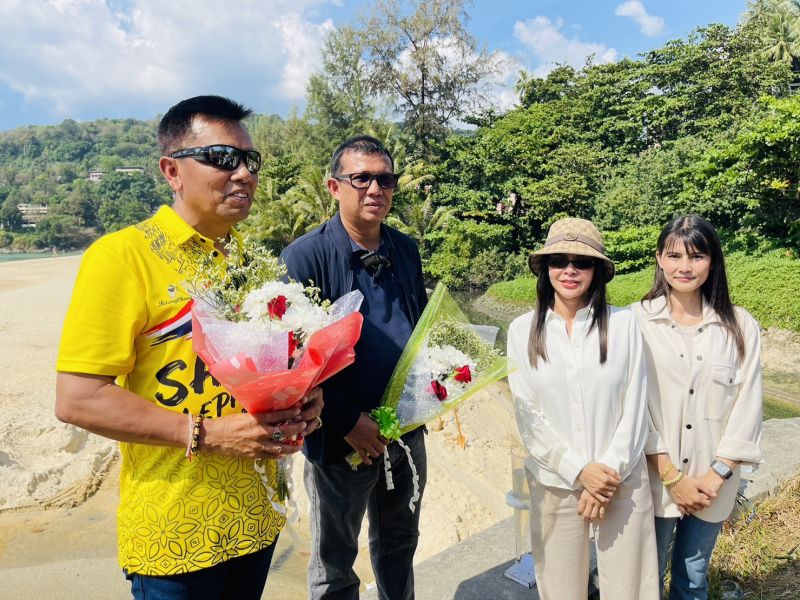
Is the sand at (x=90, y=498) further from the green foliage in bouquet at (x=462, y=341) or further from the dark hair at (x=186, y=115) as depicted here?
the dark hair at (x=186, y=115)

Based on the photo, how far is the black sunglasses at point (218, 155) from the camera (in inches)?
62.1

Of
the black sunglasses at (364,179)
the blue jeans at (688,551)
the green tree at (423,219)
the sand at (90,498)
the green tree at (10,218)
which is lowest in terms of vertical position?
the sand at (90,498)

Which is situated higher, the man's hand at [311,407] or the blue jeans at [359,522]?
the man's hand at [311,407]

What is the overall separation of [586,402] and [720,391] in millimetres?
562

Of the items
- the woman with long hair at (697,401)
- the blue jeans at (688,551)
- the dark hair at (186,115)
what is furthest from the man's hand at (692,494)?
the dark hair at (186,115)

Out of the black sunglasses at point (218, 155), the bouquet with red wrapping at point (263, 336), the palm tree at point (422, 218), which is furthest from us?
the palm tree at point (422, 218)

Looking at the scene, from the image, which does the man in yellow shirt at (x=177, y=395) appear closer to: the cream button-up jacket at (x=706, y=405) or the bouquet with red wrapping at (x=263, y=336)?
the bouquet with red wrapping at (x=263, y=336)

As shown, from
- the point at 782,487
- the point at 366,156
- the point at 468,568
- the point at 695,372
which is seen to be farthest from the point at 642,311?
the point at 782,487

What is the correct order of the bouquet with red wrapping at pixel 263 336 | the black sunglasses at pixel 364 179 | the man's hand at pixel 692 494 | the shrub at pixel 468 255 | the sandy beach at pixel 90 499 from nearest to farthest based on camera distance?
1. the bouquet with red wrapping at pixel 263 336
2. the man's hand at pixel 692 494
3. the black sunglasses at pixel 364 179
4. the sandy beach at pixel 90 499
5. the shrub at pixel 468 255

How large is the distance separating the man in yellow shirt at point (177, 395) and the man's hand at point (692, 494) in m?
1.48

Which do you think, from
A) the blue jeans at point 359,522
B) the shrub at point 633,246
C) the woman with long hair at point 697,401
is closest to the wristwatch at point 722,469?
the woman with long hair at point 697,401

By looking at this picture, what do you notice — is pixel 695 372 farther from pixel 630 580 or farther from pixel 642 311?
pixel 630 580

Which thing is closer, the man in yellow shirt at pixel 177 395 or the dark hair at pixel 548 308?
the man in yellow shirt at pixel 177 395

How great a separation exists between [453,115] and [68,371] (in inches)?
966
